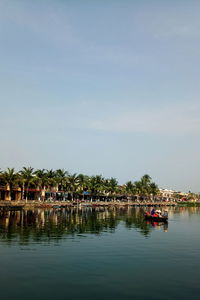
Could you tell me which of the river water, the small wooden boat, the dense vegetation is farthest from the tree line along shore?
the river water

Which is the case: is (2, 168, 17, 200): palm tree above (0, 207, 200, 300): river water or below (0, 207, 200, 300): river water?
above

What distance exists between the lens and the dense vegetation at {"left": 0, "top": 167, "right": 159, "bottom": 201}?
10919cm

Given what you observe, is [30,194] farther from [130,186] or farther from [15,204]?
[130,186]

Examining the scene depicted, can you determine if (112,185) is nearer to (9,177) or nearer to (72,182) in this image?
(72,182)

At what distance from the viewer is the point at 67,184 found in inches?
5354

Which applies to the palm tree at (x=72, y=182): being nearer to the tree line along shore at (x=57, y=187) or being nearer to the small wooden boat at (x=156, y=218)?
the tree line along shore at (x=57, y=187)

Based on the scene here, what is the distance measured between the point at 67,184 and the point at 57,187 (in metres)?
6.72

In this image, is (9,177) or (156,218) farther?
(9,177)

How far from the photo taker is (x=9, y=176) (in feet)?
335

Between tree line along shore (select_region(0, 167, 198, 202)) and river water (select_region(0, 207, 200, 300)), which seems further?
tree line along shore (select_region(0, 167, 198, 202))

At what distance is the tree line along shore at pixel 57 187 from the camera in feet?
363

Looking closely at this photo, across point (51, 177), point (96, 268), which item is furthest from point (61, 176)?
point (96, 268)

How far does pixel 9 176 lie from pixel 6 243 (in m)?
69.2

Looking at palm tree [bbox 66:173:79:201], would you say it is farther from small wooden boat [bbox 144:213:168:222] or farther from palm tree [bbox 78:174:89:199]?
small wooden boat [bbox 144:213:168:222]
